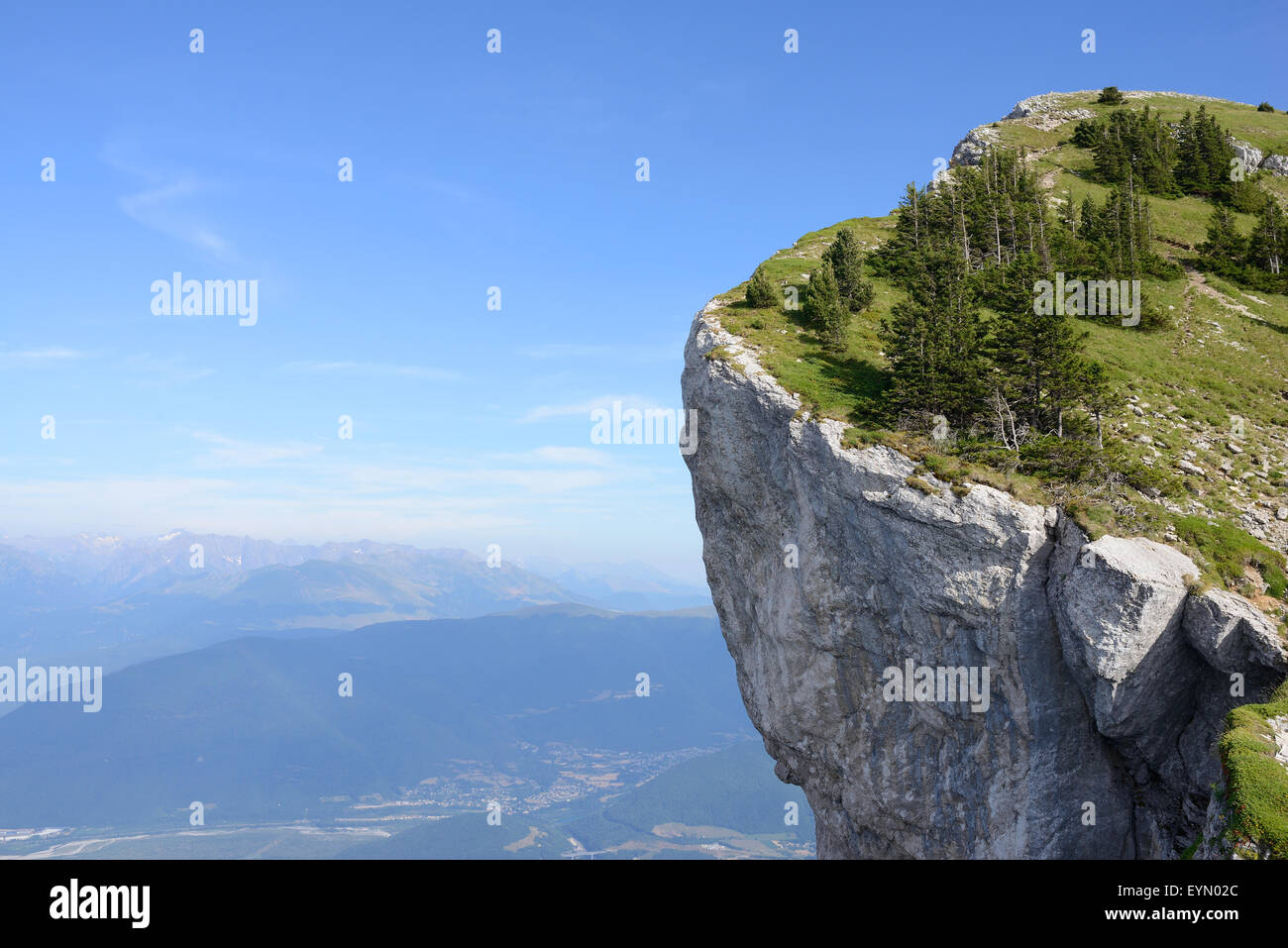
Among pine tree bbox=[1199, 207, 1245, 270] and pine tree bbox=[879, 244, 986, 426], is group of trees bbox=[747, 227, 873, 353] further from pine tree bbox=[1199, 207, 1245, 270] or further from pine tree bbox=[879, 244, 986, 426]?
pine tree bbox=[1199, 207, 1245, 270]

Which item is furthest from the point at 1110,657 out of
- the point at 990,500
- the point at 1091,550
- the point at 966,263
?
the point at 966,263

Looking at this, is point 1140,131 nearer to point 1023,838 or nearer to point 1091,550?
point 1091,550

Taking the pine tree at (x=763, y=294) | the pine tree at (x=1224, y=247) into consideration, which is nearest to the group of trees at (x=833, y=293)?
the pine tree at (x=763, y=294)

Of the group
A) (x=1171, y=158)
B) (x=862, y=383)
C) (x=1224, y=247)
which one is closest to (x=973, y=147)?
(x=1171, y=158)

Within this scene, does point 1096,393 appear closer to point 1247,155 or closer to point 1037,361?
point 1037,361

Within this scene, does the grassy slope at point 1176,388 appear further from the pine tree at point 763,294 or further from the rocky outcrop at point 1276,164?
the rocky outcrop at point 1276,164

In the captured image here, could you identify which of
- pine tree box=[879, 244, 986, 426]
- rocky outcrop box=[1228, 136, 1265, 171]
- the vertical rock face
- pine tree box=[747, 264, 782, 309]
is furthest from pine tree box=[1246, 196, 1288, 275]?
the vertical rock face
